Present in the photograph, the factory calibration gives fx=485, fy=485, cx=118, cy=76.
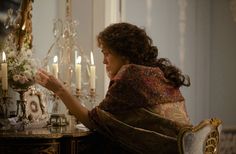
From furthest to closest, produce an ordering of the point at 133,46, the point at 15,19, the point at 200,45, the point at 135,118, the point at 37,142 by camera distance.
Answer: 1. the point at 200,45
2. the point at 15,19
3. the point at 133,46
4. the point at 135,118
5. the point at 37,142

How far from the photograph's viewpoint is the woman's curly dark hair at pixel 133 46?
250 cm

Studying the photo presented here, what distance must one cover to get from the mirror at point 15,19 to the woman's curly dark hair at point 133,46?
0.49m

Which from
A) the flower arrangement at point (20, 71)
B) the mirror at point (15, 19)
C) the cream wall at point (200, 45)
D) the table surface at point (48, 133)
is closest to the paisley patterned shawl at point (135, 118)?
the table surface at point (48, 133)

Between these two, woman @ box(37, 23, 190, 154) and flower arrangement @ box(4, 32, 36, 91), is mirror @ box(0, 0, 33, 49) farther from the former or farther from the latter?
woman @ box(37, 23, 190, 154)

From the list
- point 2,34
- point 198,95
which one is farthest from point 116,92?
point 198,95

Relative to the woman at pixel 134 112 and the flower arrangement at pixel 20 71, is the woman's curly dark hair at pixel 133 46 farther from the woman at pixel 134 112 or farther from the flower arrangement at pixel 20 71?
the flower arrangement at pixel 20 71

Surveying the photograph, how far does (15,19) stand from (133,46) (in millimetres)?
705

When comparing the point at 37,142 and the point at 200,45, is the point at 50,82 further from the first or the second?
the point at 200,45

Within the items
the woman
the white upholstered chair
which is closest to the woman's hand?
the woman

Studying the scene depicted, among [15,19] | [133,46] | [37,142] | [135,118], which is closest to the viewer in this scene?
[37,142]

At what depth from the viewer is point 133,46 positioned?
8.20 feet

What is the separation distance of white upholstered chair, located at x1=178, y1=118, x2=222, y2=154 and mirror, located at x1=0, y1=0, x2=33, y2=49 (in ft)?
3.52

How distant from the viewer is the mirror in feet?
8.57

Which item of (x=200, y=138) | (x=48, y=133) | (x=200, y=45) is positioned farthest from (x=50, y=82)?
(x=200, y=45)
